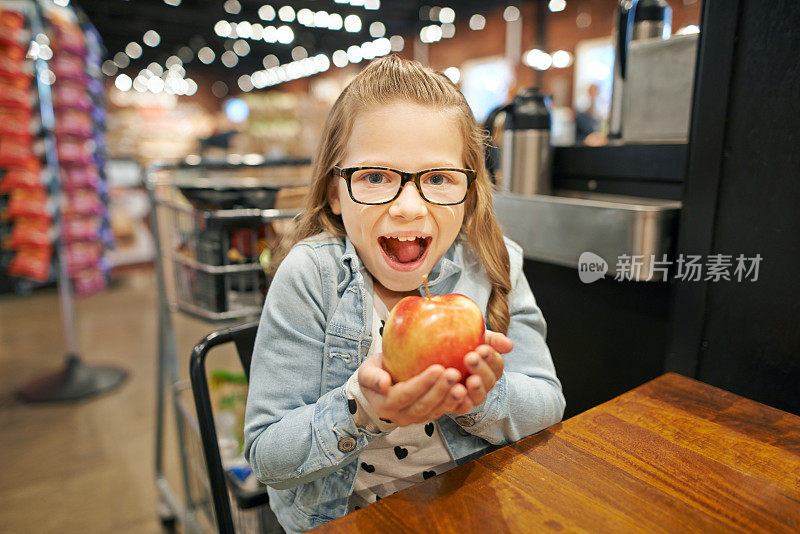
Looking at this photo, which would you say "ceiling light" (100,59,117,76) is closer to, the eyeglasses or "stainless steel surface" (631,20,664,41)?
"stainless steel surface" (631,20,664,41)

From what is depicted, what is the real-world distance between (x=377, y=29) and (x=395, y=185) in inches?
476

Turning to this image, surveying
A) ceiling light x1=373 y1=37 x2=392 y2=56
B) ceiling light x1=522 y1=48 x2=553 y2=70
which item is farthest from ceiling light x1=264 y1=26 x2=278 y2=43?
ceiling light x1=522 y1=48 x2=553 y2=70

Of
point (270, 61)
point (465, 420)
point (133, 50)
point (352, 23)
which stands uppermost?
point (270, 61)

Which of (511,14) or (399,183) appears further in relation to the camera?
(511,14)

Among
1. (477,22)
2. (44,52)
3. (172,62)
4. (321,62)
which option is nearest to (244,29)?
(321,62)

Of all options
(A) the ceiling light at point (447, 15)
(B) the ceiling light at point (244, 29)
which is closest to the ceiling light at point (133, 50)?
(B) the ceiling light at point (244, 29)

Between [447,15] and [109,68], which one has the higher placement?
[109,68]

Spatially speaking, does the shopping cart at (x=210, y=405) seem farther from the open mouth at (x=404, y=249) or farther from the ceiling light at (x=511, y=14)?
the ceiling light at (x=511, y=14)

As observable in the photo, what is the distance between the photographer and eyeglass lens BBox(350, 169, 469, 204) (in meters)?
0.91

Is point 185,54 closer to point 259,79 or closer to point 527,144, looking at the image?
point 259,79

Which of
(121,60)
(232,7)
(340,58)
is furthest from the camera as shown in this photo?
(121,60)

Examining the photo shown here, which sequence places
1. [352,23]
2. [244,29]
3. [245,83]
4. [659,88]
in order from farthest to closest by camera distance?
[245,83] < [244,29] < [352,23] < [659,88]

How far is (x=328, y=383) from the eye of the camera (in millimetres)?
962

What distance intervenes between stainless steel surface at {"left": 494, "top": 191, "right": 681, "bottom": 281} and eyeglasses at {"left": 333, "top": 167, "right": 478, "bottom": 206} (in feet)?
2.01
